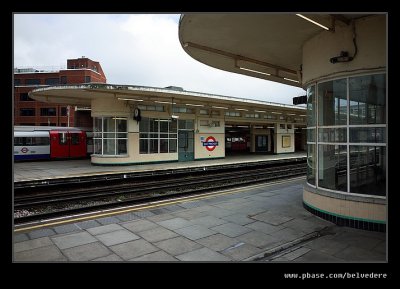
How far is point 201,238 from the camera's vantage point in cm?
595

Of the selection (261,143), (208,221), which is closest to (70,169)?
(208,221)

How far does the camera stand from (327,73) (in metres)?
7.04

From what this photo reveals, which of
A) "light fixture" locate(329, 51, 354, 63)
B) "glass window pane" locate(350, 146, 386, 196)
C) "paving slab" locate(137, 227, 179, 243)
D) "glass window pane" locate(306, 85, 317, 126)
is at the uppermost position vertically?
"light fixture" locate(329, 51, 354, 63)

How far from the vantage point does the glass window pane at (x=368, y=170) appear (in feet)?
21.0

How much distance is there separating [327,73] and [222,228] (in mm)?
4538

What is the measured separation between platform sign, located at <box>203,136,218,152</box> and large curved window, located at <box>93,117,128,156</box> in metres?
7.13

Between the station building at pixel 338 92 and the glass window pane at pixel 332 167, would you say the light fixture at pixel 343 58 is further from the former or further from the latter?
the glass window pane at pixel 332 167

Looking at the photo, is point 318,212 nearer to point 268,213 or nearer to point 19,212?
point 268,213

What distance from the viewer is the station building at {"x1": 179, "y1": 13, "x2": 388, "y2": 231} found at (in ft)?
20.7

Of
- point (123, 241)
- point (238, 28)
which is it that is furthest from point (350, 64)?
point (123, 241)

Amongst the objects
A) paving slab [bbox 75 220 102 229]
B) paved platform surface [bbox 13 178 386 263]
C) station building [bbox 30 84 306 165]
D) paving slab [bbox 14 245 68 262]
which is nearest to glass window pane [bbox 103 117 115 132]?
station building [bbox 30 84 306 165]

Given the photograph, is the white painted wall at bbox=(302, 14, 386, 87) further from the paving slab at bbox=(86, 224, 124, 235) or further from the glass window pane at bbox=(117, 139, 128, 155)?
the glass window pane at bbox=(117, 139, 128, 155)

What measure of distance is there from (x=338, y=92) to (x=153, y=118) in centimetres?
1543

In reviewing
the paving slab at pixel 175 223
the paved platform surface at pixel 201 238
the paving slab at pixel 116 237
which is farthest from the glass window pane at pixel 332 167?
the paving slab at pixel 116 237
